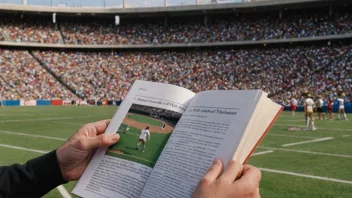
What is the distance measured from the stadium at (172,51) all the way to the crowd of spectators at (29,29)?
13cm

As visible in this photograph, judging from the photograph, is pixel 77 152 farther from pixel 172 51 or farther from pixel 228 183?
pixel 172 51

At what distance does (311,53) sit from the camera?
1613 inches

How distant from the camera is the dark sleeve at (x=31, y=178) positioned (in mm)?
2367

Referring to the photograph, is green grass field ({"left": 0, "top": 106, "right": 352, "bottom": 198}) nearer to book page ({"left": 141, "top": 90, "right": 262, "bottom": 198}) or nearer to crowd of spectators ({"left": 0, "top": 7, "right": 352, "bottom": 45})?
book page ({"left": 141, "top": 90, "right": 262, "bottom": 198})

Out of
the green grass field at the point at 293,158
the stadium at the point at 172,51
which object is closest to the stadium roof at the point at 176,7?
the stadium at the point at 172,51

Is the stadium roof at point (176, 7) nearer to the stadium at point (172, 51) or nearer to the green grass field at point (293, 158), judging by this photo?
the stadium at point (172, 51)

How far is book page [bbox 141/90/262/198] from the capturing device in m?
1.66

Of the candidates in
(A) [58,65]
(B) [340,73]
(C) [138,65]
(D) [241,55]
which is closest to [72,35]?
(A) [58,65]

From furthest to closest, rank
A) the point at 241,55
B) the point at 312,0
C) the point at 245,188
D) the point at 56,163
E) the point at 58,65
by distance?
the point at 58,65, the point at 241,55, the point at 312,0, the point at 56,163, the point at 245,188

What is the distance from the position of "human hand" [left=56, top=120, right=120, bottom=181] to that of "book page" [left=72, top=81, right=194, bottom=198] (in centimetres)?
13

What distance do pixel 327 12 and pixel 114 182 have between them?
45.4 metres

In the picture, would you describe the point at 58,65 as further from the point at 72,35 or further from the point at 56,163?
the point at 56,163

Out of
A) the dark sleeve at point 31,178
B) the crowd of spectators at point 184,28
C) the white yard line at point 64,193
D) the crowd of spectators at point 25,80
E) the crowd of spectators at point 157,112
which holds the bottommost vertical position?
the crowd of spectators at point 25,80

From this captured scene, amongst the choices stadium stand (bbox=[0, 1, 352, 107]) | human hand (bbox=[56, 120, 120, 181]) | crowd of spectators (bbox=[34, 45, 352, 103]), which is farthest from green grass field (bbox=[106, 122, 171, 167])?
stadium stand (bbox=[0, 1, 352, 107])
